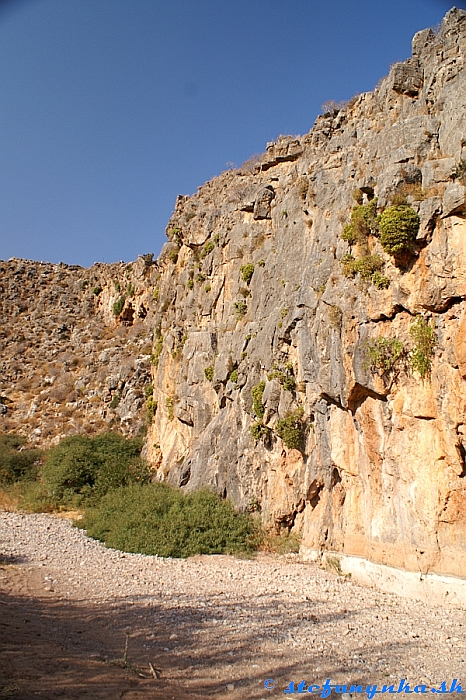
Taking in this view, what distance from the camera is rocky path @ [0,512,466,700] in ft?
19.5

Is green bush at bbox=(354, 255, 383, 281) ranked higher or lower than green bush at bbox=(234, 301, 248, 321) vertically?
lower

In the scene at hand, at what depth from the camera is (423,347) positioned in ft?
37.7

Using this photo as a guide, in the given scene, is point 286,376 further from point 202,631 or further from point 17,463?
point 17,463

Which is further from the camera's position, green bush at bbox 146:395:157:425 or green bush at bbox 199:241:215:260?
green bush at bbox 146:395:157:425

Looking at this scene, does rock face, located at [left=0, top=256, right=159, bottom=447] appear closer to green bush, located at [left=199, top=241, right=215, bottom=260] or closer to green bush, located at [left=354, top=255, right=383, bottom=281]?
green bush, located at [left=199, top=241, right=215, bottom=260]

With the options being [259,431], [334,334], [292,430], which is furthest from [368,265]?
[259,431]

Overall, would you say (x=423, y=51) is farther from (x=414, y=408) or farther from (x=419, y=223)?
(x=414, y=408)

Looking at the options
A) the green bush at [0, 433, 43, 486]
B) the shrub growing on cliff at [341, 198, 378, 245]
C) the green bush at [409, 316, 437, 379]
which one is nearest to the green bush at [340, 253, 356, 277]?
the shrub growing on cliff at [341, 198, 378, 245]

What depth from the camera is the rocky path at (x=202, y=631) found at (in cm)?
596

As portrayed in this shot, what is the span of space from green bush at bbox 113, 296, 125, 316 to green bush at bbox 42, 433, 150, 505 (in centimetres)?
1746

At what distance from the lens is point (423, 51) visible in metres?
15.4

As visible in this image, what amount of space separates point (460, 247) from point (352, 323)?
11.4ft

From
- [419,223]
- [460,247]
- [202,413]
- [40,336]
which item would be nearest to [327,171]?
[419,223]

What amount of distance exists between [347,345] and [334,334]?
689 millimetres
